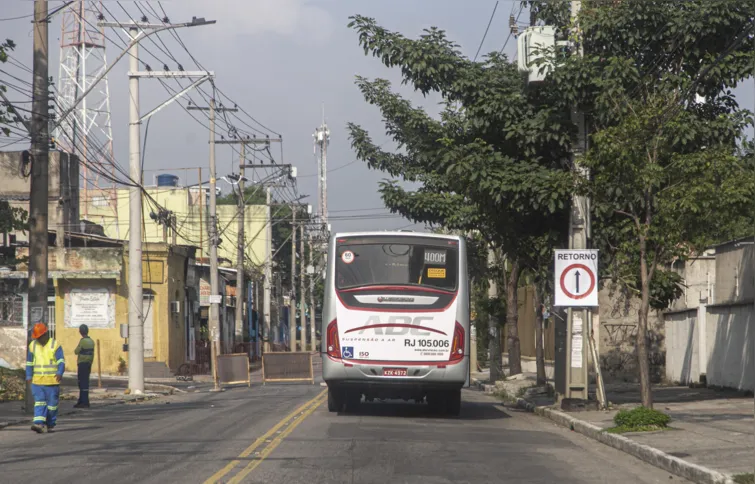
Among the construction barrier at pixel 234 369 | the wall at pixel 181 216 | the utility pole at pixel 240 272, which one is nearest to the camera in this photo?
the construction barrier at pixel 234 369

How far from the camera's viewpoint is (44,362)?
56.9 feet

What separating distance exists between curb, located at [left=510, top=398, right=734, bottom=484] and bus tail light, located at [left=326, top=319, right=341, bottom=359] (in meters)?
4.38

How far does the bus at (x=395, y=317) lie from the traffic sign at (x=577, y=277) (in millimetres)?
1802

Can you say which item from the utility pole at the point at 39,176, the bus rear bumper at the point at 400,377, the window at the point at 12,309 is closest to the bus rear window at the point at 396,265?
the bus rear bumper at the point at 400,377

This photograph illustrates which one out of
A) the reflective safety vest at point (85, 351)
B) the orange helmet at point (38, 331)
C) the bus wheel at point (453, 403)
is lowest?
the bus wheel at point (453, 403)

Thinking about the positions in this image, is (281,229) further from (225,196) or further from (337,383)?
(337,383)

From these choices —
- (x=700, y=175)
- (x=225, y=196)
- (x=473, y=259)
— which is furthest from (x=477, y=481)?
(x=225, y=196)

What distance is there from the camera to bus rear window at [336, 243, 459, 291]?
19062mm

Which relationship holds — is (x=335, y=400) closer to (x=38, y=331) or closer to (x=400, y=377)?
(x=400, y=377)

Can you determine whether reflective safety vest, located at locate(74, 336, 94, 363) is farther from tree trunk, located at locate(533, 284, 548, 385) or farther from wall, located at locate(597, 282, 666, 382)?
wall, located at locate(597, 282, 666, 382)

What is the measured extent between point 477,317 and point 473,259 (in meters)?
15.7

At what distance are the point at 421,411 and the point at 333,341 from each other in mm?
4132

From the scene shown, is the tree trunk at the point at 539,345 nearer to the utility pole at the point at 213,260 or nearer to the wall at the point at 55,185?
the utility pole at the point at 213,260

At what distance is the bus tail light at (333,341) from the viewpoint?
1880 centimetres
